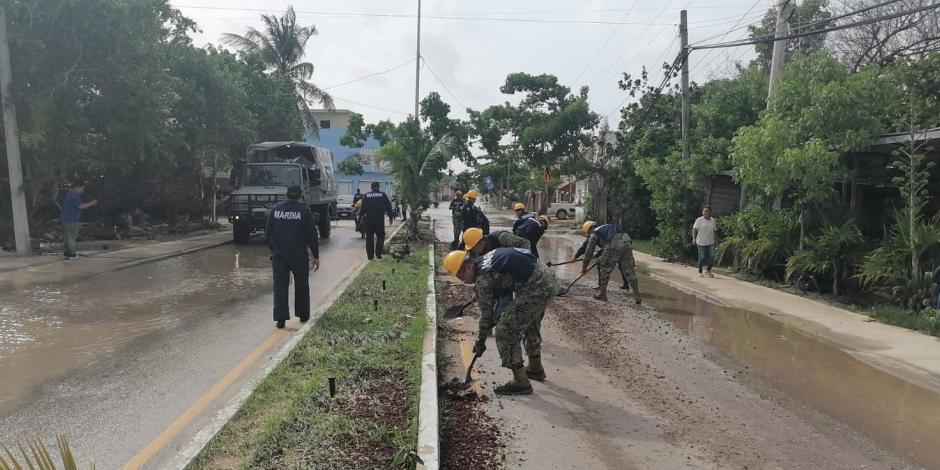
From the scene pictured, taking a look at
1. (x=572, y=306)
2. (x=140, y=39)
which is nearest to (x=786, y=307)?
(x=572, y=306)

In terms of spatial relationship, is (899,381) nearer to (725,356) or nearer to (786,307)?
(725,356)

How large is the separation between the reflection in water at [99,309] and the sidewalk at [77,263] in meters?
0.45

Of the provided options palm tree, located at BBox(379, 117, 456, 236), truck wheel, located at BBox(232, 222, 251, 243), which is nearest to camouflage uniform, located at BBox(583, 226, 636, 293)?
palm tree, located at BBox(379, 117, 456, 236)

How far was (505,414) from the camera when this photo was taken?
4.96 m

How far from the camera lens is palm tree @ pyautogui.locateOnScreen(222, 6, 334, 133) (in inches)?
1335

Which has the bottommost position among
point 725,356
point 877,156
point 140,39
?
point 725,356

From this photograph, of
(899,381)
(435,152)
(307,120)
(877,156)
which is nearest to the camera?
(899,381)

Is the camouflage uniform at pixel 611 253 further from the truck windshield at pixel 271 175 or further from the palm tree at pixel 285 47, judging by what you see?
the palm tree at pixel 285 47

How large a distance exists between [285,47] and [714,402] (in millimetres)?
33768

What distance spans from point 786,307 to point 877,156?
330cm

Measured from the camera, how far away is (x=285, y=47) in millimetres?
34531

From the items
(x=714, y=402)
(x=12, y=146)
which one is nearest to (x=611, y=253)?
(x=714, y=402)

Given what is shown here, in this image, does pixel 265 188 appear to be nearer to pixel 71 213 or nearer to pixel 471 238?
pixel 71 213

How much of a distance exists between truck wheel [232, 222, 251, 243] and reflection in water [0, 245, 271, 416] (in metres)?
3.92
